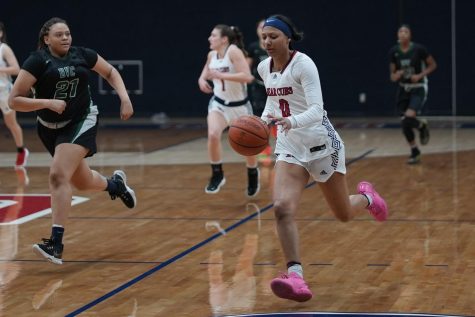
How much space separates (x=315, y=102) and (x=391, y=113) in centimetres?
1578

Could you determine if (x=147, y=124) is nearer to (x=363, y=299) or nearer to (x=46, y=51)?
(x=46, y=51)

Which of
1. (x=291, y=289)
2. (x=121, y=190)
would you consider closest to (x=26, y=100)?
(x=121, y=190)

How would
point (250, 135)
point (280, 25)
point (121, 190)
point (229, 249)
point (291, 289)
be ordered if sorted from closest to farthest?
point (291, 289) → point (280, 25) → point (250, 135) → point (229, 249) → point (121, 190)

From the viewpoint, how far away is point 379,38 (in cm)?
2238

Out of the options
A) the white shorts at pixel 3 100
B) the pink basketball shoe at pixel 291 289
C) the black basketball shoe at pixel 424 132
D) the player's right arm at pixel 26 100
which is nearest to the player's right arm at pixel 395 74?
the black basketball shoe at pixel 424 132

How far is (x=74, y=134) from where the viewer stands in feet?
27.0

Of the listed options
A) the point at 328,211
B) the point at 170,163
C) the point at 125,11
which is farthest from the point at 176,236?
the point at 125,11

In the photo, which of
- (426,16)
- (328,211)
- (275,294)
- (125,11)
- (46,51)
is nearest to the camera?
(275,294)

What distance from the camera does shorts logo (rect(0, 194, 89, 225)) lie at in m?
10.4

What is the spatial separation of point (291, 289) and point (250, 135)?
4.13 feet

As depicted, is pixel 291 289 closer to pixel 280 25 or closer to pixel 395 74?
pixel 280 25

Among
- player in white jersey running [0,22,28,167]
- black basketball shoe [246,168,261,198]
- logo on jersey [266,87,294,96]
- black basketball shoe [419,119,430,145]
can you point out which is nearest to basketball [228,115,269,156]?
logo on jersey [266,87,294,96]

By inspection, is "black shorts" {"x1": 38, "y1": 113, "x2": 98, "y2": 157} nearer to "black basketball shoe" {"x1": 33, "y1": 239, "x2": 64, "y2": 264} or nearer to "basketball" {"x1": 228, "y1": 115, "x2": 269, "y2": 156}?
"black basketball shoe" {"x1": 33, "y1": 239, "x2": 64, "y2": 264}

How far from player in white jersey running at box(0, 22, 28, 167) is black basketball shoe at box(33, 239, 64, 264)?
610 centimetres
